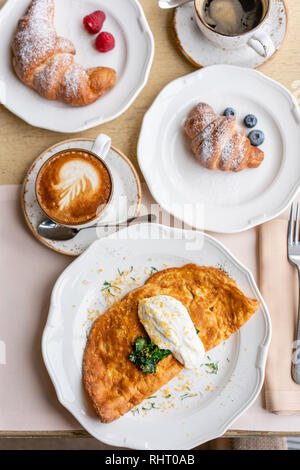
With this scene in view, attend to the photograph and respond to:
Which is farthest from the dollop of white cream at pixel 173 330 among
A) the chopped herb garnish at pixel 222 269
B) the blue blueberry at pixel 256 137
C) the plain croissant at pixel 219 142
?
the blue blueberry at pixel 256 137

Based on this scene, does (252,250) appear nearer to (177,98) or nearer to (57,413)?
(177,98)

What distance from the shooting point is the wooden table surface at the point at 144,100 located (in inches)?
53.8

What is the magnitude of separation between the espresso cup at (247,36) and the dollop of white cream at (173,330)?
78 centimetres

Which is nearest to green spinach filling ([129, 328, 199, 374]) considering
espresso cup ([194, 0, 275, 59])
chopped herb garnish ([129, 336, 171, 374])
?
chopped herb garnish ([129, 336, 171, 374])

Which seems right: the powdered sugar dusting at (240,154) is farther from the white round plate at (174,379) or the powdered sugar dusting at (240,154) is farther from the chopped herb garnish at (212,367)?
the chopped herb garnish at (212,367)

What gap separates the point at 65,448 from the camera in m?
2.18

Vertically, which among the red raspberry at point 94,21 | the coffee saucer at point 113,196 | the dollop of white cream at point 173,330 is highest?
the red raspberry at point 94,21

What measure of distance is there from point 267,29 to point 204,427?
1.21 meters

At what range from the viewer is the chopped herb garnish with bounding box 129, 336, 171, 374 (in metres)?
1.23

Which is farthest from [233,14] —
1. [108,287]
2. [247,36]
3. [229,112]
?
[108,287]

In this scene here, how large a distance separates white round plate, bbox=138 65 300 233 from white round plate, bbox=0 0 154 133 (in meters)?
0.12

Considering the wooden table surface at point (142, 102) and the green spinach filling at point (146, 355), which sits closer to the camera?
the green spinach filling at point (146, 355)

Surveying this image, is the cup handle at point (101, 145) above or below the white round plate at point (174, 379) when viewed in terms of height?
above
